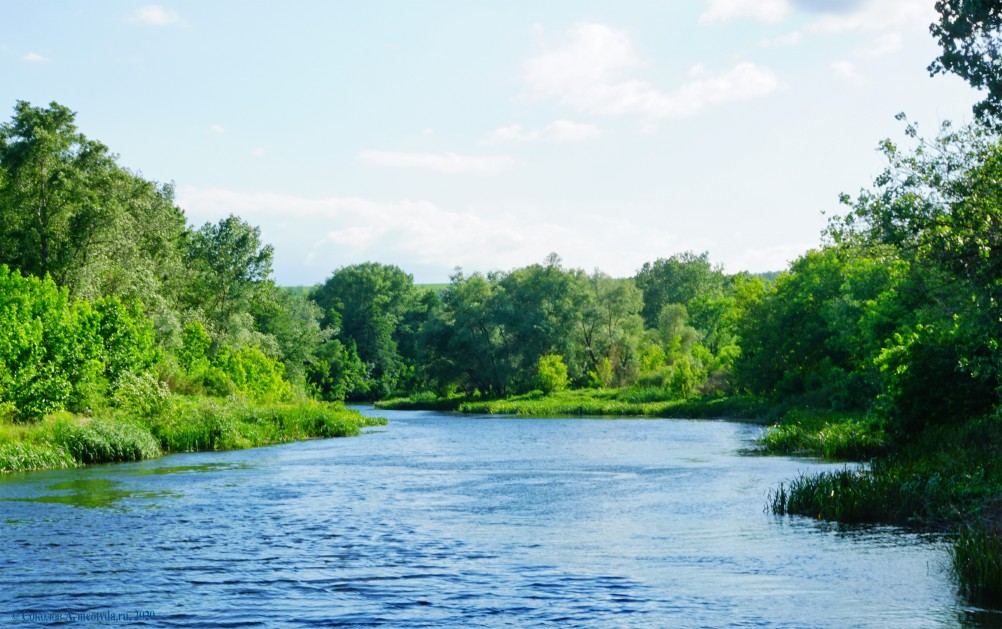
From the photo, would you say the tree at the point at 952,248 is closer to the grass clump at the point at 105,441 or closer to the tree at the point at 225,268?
the grass clump at the point at 105,441

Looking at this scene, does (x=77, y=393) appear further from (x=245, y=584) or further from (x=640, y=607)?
(x=640, y=607)

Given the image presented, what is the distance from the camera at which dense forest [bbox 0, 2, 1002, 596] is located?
20.8 meters

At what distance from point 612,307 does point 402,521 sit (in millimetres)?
76459

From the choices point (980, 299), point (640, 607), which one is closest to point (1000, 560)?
point (640, 607)

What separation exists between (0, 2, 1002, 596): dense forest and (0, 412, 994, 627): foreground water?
2.27 m

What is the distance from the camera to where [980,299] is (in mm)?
18734

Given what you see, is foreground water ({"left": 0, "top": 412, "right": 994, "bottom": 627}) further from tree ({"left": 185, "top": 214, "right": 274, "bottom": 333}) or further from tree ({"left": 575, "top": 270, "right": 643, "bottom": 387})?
tree ({"left": 575, "top": 270, "right": 643, "bottom": 387})

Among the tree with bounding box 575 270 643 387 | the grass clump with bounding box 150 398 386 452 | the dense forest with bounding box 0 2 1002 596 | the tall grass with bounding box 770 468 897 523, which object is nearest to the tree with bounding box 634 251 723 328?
the dense forest with bounding box 0 2 1002 596

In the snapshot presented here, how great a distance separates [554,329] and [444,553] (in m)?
78.2

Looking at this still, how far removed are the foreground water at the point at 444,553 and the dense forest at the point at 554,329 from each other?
227cm

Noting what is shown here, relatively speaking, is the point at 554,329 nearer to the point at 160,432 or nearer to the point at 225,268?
the point at 225,268

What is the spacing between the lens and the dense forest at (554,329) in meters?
20.8

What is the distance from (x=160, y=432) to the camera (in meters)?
38.3

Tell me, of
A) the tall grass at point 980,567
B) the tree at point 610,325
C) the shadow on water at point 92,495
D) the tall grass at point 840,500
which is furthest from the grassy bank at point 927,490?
the tree at point 610,325
